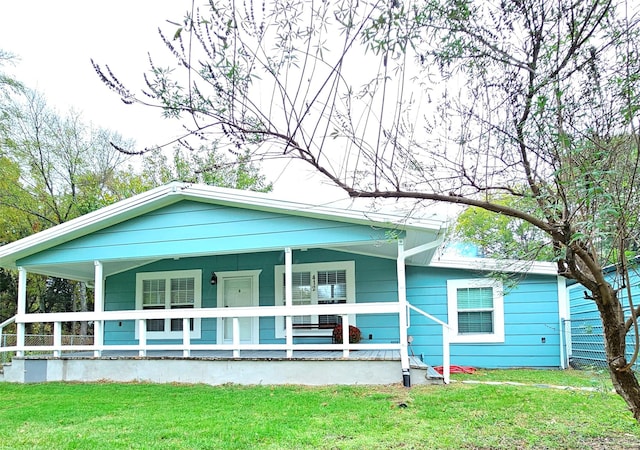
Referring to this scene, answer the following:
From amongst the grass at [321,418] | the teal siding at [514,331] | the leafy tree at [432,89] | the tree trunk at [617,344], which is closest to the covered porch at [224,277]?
the teal siding at [514,331]

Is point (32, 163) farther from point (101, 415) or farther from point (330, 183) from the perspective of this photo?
point (330, 183)

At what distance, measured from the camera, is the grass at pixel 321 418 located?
4.37 meters

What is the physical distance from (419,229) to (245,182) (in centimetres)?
1328

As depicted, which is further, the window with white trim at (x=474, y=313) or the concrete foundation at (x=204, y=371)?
the window with white trim at (x=474, y=313)

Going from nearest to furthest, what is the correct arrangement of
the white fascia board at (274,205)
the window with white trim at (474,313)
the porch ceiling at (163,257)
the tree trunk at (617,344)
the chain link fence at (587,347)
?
the tree trunk at (617,344) → the white fascia board at (274,205) → the chain link fence at (587,347) → the porch ceiling at (163,257) → the window with white trim at (474,313)

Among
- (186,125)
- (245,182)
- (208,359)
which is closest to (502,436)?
(186,125)

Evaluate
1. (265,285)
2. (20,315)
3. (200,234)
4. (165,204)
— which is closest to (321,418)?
(200,234)

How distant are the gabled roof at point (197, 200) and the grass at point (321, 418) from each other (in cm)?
243

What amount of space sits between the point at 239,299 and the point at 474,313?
498cm

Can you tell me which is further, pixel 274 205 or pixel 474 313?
pixel 474 313

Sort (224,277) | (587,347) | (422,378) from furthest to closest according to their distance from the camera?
(224,277) < (587,347) < (422,378)

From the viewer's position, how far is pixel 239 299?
35.7 feet

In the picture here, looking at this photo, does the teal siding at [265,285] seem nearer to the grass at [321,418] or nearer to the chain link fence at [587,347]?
the grass at [321,418]

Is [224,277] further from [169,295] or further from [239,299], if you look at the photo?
[169,295]
